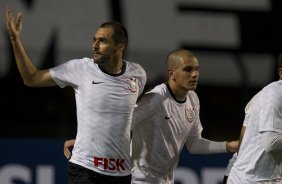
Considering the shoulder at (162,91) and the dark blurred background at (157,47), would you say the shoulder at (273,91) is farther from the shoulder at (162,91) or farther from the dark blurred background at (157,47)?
the dark blurred background at (157,47)

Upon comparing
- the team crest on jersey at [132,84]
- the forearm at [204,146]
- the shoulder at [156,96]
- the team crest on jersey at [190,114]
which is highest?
the team crest on jersey at [132,84]

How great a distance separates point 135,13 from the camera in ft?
19.8

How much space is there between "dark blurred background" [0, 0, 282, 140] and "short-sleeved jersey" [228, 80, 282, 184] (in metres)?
2.05

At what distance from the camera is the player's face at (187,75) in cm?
407

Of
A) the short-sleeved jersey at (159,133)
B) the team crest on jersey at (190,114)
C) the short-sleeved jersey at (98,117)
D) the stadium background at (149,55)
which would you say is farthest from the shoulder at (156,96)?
the stadium background at (149,55)

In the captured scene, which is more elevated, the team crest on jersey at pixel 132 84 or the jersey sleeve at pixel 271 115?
the team crest on jersey at pixel 132 84

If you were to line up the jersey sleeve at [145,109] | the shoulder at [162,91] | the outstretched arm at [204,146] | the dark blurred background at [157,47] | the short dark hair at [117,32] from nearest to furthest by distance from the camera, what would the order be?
the short dark hair at [117,32] < the jersey sleeve at [145,109] < the shoulder at [162,91] < the outstretched arm at [204,146] < the dark blurred background at [157,47]

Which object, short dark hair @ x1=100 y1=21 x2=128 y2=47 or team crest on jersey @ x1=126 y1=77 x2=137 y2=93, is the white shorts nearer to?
team crest on jersey @ x1=126 y1=77 x2=137 y2=93

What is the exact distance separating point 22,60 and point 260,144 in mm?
1099

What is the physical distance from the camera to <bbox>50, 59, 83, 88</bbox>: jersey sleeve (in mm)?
3668

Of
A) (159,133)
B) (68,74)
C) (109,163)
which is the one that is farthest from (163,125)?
(68,74)

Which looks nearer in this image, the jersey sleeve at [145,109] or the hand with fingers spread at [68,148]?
the hand with fingers spread at [68,148]

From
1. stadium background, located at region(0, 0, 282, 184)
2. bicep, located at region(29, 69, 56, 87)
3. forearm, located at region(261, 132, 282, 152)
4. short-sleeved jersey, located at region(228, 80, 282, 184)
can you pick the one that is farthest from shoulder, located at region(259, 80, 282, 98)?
stadium background, located at region(0, 0, 282, 184)

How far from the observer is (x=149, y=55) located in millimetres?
5691
